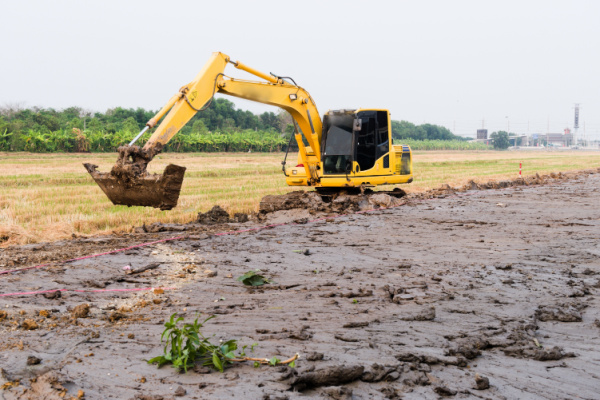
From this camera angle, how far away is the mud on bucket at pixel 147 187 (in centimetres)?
861

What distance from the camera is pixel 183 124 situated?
9.91 metres

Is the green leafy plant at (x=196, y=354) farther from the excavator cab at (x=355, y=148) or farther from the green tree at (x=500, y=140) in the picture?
the green tree at (x=500, y=140)

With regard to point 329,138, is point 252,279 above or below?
below

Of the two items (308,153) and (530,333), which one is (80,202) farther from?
(530,333)

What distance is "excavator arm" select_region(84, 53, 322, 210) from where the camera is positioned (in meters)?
8.66

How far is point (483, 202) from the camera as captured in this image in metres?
14.8

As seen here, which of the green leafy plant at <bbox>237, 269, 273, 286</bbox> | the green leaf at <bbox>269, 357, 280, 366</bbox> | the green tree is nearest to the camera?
the green leaf at <bbox>269, 357, 280, 366</bbox>

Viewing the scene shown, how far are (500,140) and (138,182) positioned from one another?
378 feet

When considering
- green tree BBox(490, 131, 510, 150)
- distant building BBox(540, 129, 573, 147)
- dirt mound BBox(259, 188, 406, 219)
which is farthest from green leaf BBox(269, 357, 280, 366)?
distant building BBox(540, 129, 573, 147)

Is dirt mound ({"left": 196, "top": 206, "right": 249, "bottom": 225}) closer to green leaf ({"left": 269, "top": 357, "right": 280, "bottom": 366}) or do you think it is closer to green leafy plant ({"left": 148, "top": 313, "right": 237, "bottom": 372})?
green leafy plant ({"left": 148, "top": 313, "right": 237, "bottom": 372})

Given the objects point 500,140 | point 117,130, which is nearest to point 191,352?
point 117,130

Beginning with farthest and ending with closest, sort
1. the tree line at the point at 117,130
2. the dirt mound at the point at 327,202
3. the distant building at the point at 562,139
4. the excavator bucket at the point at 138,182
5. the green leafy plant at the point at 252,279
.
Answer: the distant building at the point at 562,139 → the tree line at the point at 117,130 → the dirt mound at the point at 327,202 → the excavator bucket at the point at 138,182 → the green leafy plant at the point at 252,279

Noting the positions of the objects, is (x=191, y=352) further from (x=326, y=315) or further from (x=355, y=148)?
(x=355, y=148)

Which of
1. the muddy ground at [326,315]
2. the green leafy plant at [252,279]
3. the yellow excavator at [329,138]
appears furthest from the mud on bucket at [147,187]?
the green leafy plant at [252,279]
